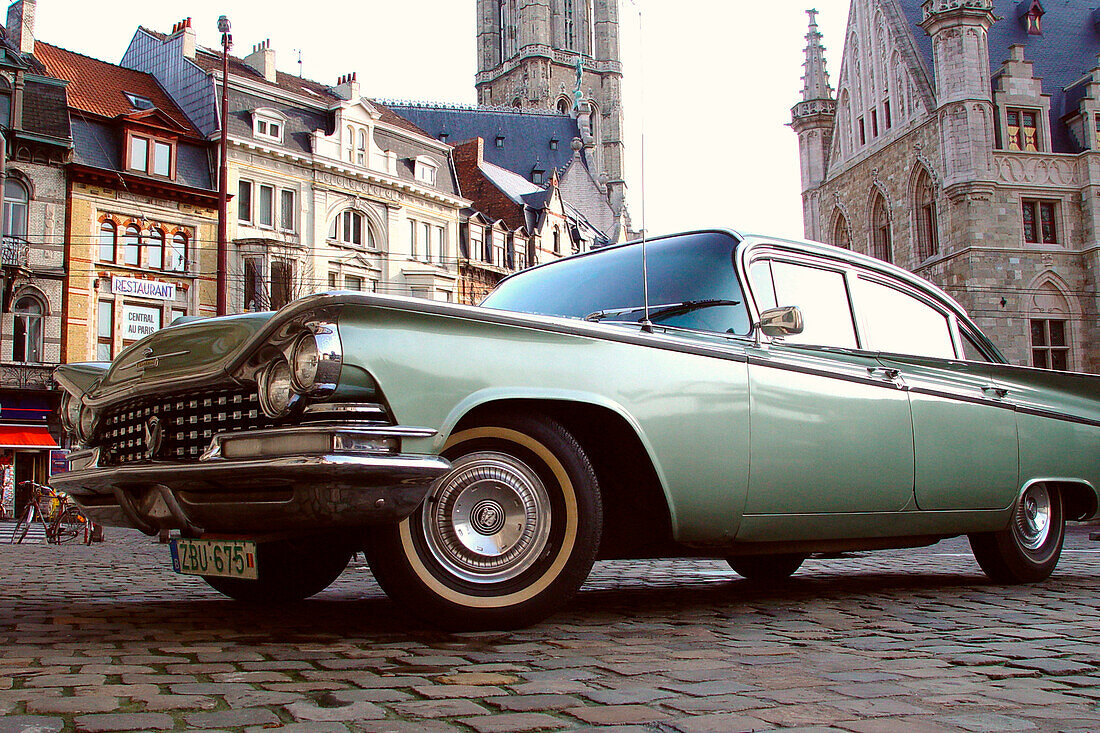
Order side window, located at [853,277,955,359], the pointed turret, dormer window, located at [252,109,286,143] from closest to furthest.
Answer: side window, located at [853,277,955,359] < dormer window, located at [252,109,286,143] < the pointed turret

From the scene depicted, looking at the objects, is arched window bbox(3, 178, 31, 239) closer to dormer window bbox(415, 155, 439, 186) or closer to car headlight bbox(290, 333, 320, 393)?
dormer window bbox(415, 155, 439, 186)

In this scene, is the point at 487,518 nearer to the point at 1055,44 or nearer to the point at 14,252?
the point at 14,252

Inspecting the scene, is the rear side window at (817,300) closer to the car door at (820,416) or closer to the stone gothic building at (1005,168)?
the car door at (820,416)

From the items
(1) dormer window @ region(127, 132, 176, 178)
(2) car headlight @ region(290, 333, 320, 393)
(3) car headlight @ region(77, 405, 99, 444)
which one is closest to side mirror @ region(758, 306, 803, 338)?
(2) car headlight @ region(290, 333, 320, 393)

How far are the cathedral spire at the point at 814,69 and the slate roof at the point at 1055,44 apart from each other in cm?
706

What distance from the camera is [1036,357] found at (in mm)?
37688

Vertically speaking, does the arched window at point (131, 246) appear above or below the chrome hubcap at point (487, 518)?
above

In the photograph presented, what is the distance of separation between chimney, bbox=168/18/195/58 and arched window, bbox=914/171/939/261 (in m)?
27.3

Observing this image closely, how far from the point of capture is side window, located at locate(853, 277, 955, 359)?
5258 mm

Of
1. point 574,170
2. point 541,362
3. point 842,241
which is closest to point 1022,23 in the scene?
point 842,241

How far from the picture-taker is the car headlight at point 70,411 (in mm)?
4340

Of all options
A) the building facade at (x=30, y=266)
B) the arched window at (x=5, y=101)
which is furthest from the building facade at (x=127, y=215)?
the arched window at (x=5, y=101)

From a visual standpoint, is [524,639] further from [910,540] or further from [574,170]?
[574,170]

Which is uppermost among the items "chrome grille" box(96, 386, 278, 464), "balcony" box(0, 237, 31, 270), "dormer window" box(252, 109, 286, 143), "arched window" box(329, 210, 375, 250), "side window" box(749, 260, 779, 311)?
"dormer window" box(252, 109, 286, 143)
